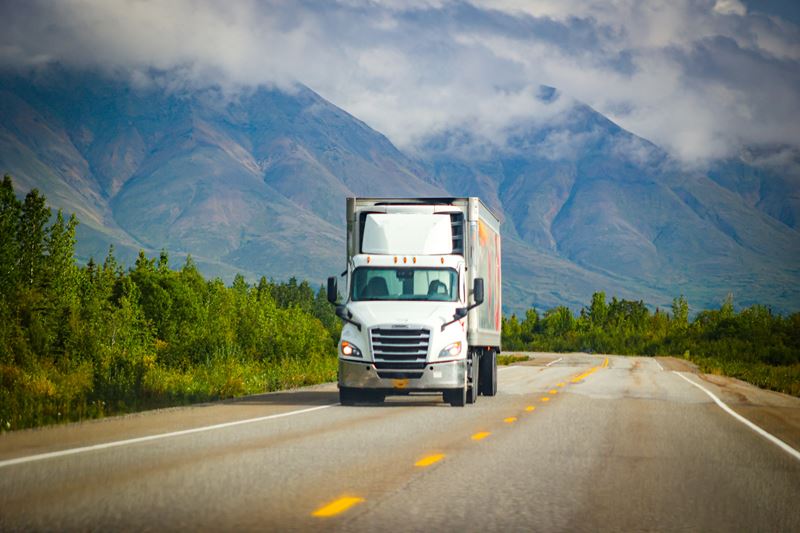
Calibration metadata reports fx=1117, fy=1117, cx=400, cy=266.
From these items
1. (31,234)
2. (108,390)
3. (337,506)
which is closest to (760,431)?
(337,506)

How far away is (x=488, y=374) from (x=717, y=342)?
68998mm

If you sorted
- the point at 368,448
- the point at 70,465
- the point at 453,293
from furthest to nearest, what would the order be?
the point at 453,293, the point at 368,448, the point at 70,465

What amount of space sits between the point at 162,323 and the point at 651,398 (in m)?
87.0

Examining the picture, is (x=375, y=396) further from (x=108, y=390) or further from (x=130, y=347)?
(x=130, y=347)

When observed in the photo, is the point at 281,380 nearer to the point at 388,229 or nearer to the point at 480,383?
the point at 480,383

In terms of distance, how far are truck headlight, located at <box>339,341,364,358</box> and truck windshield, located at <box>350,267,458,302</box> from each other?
1.36 m

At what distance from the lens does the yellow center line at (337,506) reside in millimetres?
8727

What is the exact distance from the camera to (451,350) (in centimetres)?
2147

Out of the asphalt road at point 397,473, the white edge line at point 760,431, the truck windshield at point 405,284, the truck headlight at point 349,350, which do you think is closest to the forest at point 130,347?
the asphalt road at point 397,473

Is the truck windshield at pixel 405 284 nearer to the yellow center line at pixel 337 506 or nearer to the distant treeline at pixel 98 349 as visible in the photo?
the distant treeline at pixel 98 349

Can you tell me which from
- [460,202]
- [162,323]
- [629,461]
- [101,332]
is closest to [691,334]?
[162,323]

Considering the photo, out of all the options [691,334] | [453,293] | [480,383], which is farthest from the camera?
[691,334]

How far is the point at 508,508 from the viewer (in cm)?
921

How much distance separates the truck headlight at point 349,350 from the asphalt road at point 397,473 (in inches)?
75.9
